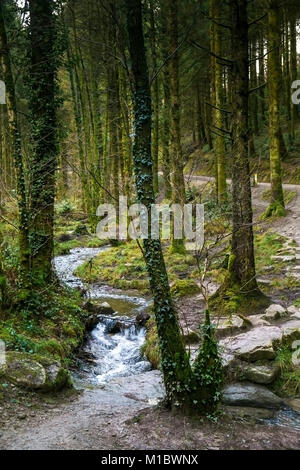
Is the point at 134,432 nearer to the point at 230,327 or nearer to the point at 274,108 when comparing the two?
the point at 230,327

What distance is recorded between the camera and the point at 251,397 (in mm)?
5496

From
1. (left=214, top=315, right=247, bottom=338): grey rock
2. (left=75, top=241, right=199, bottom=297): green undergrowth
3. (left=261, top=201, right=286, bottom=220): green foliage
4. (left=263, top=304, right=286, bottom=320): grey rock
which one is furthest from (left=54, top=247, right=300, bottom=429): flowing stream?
(left=261, top=201, right=286, bottom=220): green foliage

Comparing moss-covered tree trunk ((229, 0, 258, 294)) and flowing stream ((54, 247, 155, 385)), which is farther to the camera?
moss-covered tree trunk ((229, 0, 258, 294))

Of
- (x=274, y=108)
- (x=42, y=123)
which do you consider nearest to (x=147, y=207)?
(x=42, y=123)

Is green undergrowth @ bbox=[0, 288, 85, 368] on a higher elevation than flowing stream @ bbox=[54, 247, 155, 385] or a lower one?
higher

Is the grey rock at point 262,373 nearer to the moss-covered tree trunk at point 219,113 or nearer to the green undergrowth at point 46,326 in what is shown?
the green undergrowth at point 46,326

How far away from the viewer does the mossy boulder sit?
5.58 m

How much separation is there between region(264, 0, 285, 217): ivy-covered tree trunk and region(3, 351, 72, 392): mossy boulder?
429 inches

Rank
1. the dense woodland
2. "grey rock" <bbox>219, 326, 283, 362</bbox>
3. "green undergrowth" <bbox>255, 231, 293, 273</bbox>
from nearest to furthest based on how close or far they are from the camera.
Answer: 1. the dense woodland
2. "grey rock" <bbox>219, 326, 283, 362</bbox>
3. "green undergrowth" <bbox>255, 231, 293, 273</bbox>

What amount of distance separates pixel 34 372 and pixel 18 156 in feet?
13.3

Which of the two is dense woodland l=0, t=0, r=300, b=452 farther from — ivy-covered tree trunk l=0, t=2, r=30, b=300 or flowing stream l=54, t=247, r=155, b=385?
flowing stream l=54, t=247, r=155, b=385

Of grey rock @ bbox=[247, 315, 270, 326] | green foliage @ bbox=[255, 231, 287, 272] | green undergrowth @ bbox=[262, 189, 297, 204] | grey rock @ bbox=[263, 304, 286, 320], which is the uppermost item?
green undergrowth @ bbox=[262, 189, 297, 204]

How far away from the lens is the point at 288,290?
920 cm

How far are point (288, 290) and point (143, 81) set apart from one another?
6380 millimetres
